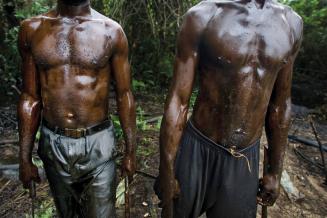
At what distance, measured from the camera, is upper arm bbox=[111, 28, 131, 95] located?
8.80 ft

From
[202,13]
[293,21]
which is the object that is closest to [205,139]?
[202,13]

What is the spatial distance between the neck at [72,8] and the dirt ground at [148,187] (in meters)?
2.38

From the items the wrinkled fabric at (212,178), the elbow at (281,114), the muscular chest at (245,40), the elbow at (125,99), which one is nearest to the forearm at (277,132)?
the elbow at (281,114)

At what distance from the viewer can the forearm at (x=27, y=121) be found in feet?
9.05

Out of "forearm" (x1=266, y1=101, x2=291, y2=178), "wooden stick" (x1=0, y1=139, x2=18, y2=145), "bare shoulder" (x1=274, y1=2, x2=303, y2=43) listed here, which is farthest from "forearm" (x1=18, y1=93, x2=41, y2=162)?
"wooden stick" (x1=0, y1=139, x2=18, y2=145)

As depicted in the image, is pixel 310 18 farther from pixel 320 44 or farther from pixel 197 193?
pixel 197 193

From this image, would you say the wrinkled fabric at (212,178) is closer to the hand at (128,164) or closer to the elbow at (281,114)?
the elbow at (281,114)

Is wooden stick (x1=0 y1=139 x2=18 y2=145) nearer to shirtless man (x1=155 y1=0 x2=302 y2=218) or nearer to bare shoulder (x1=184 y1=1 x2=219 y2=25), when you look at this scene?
shirtless man (x1=155 y1=0 x2=302 y2=218)

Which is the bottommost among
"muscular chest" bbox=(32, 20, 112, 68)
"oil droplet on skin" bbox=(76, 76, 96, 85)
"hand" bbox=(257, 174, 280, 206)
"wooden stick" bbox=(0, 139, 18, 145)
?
"wooden stick" bbox=(0, 139, 18, 145)

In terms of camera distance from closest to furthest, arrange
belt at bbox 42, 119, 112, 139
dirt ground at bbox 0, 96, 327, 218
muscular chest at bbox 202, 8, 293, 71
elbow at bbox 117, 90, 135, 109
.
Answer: muscular chest at bbox 202, 8, 293, 71 < belt at bbox 42, 119, 112, 139 < elbow at bbox 117, 90, 135, 109 < dirt ground at bbox 0, 96, 327, 218

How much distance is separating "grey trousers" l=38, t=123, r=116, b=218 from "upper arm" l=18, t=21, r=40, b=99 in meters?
0.33

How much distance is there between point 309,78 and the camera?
8852 millimetres

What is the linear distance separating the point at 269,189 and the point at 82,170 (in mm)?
1427

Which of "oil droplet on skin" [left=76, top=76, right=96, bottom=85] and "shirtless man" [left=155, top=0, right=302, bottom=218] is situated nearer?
"shirtless man" [left=155, top=0, right=302, bottom=218]
